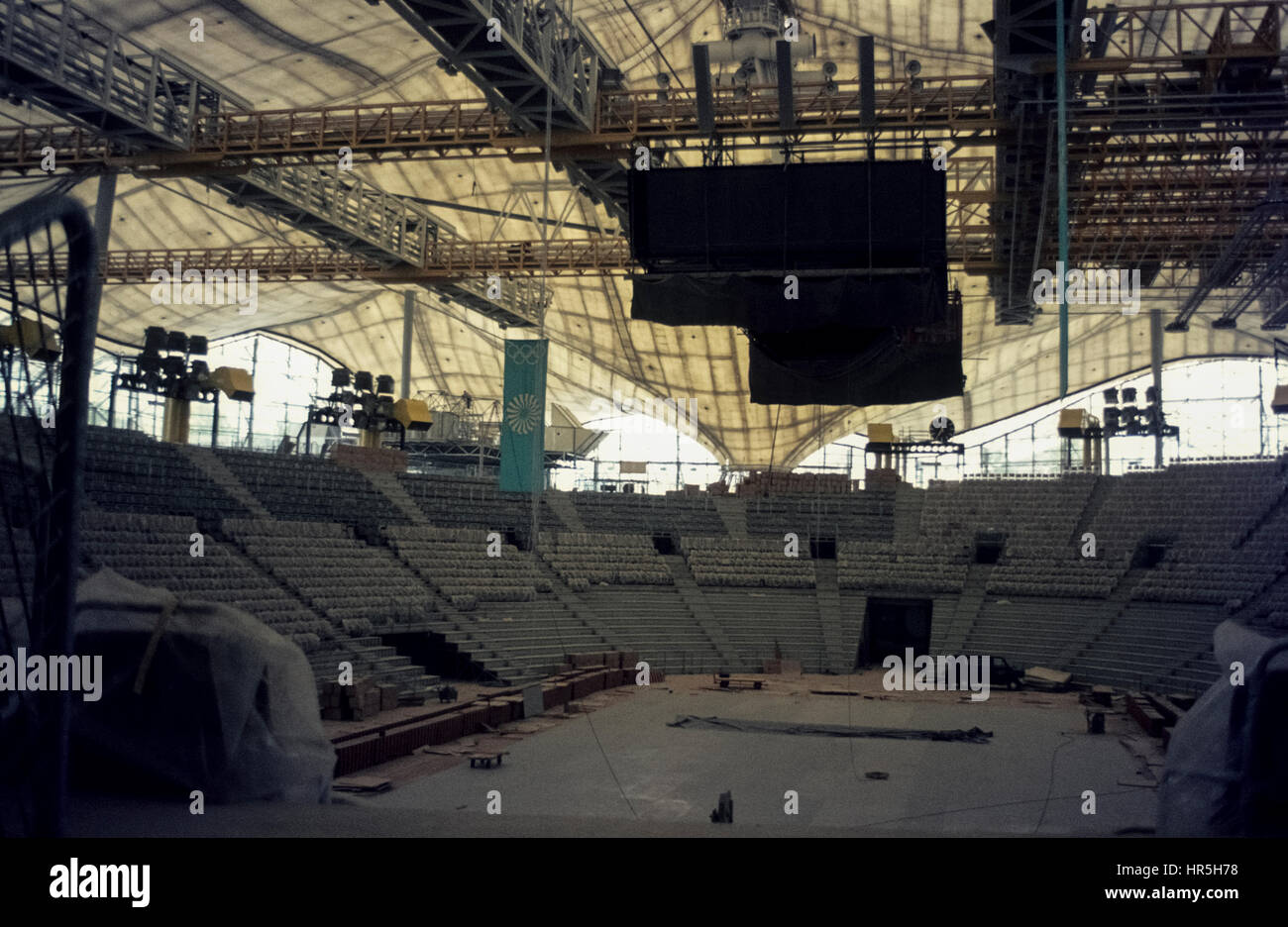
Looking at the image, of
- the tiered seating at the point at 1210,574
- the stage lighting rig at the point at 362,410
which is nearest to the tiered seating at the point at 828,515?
the tiered seating at the point at 1210,574

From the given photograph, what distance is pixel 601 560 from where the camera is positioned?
3541cm

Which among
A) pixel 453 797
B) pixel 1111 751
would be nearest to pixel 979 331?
pixel 1111 751

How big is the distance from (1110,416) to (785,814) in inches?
1325

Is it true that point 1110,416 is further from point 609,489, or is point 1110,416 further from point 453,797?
point 453,797

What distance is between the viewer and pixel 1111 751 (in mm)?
18734

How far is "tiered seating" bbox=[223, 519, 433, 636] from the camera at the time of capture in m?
25.1

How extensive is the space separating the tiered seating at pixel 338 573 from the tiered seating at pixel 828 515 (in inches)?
590

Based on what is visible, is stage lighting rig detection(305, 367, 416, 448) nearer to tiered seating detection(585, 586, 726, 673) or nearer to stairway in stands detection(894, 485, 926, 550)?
tiered seating detection(585, 586, 726, 673)

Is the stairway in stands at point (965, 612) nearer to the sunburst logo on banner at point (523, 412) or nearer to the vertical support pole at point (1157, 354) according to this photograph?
the vertical support pole at point (1157, 354)

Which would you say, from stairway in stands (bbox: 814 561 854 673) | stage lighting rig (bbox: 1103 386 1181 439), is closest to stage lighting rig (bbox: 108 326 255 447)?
stairway in stands (bbox: 814 561 854 673)

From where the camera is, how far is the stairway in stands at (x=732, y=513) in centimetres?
3934

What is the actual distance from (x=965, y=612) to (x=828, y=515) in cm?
734

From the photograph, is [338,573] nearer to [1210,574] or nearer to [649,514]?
[649,514]

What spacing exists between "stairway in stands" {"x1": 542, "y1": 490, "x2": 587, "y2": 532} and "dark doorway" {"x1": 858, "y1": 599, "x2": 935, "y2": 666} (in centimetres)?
1021
